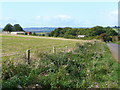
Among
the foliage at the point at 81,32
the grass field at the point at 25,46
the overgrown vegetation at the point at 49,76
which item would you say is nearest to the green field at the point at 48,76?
the overgrown vegetation at the point at 49,76

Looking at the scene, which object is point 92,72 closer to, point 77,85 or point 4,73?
point 77,85

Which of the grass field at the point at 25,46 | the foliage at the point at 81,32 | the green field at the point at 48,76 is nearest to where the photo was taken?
the green field at the point at 48,76

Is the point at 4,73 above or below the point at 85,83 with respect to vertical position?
above

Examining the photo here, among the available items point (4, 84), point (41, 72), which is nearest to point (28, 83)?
point (4, 84)

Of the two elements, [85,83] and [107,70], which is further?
[107,70]

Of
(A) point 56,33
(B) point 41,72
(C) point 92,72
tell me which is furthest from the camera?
(A) point 56,33

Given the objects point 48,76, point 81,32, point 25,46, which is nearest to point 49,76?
point 48,76

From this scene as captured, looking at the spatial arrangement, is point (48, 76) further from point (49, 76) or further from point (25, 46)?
point (25, 46)

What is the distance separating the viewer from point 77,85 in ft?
22.9

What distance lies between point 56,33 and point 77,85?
90428 millimetres

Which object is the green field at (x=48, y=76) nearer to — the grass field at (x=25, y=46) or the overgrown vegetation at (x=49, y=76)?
the overgrown vegetation at (x=49, y=76)

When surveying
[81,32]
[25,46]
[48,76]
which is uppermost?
[81,32]

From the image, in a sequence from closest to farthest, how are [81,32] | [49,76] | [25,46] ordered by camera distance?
[49,76] → [25,46] → [81,32]

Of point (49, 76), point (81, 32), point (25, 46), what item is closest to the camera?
point (49, 76)
